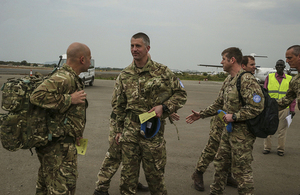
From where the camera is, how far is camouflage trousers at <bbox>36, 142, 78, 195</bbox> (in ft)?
8.20

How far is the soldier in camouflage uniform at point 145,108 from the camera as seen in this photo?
9.93ft

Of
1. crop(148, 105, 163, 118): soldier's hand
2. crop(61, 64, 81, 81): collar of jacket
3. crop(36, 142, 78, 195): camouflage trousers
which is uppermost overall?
crop(61, 64, 81, 81): collar of jacket

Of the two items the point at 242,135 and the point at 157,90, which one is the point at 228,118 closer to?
the point at 242,135

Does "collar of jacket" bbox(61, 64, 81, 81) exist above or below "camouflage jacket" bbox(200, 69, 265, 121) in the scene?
above

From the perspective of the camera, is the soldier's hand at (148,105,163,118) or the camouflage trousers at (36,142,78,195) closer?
the camouflage trousers at (36,142,78,195)

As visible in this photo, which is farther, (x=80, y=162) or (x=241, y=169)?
(x=80, y=162)

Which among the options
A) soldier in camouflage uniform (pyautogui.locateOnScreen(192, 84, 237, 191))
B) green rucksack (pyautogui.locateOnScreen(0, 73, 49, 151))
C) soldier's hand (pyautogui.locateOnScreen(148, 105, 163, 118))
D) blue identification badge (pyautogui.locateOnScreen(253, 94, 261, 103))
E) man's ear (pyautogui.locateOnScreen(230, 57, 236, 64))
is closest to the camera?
green rucksack (pyautogui.locateOnScreen(0, 73, 49, 151))

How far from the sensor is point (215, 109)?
401 centimetres

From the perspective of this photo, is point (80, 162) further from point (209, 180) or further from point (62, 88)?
point (62, 88)

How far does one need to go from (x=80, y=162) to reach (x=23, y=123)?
276 centimetres

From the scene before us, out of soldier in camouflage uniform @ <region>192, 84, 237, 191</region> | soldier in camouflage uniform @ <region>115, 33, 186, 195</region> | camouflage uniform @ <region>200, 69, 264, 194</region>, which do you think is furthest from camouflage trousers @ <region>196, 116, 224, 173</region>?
soldier in camouflage uniform @ <region>115, 33, 186, 195</region>

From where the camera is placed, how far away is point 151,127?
3029 millimetres

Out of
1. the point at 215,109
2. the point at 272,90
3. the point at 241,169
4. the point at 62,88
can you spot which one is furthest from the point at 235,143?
the point at 272,90

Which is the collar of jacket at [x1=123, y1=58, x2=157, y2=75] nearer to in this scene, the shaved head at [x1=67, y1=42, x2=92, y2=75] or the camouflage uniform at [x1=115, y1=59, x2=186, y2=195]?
the camouflage uniform at [x1=115, y1=59, x2=186, y2=195]
